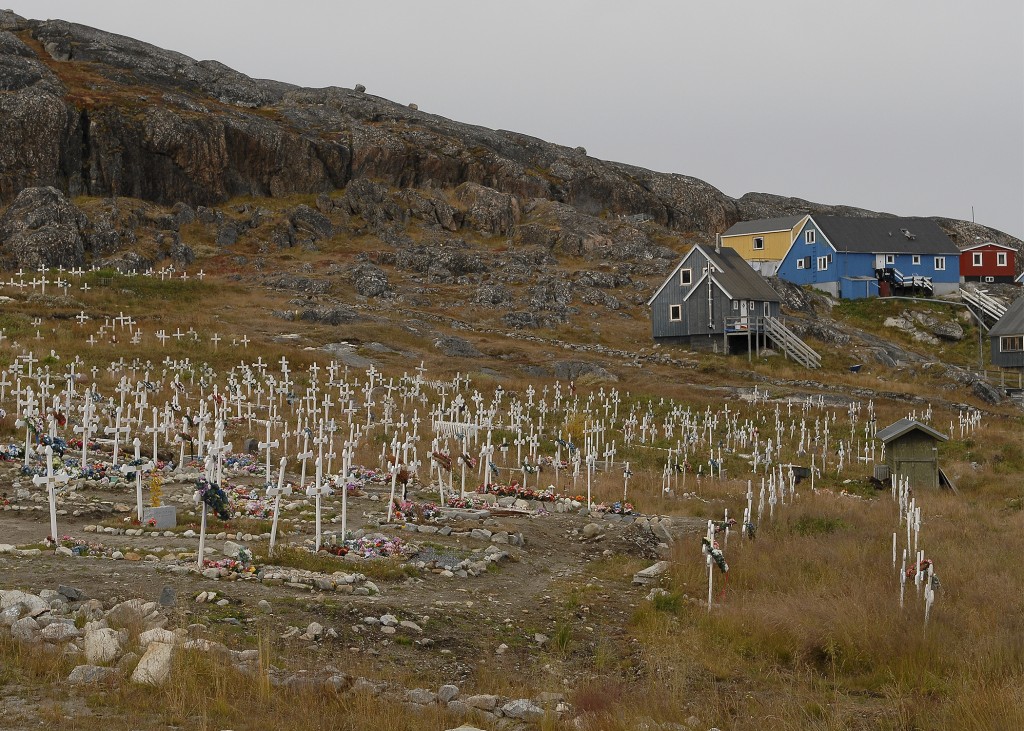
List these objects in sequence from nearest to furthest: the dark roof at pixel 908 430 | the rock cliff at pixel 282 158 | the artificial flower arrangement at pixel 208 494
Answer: the artificial flower arrangement at pixel 208 494
the dark roof at pixel 908 430
the rock cliff at pixel 282 158

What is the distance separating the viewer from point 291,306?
6494 cm

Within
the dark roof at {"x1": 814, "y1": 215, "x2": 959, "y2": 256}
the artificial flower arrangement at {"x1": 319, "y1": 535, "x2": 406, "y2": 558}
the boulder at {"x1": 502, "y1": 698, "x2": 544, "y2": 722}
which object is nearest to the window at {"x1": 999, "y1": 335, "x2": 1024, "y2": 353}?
the dark roof at {"x1": 814, "y1": 215, "x2": 959, "y2": 256}

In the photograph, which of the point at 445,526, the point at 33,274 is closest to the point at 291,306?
the point at 33,274

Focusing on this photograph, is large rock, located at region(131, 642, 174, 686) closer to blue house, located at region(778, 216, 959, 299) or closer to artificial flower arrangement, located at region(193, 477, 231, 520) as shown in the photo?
artificial flower arrangement, located at region(193, 477, 231, 520)

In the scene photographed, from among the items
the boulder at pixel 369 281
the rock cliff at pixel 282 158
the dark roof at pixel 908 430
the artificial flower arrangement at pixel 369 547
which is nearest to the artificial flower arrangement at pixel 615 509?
the artificial flower arrangement at pixel 369 547

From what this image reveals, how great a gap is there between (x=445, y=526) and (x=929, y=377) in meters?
47.9

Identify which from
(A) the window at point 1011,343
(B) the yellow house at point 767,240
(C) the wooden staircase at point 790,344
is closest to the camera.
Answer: (C) the wooden staircase at point 790,344

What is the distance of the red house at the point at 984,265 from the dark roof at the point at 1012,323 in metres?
26.1

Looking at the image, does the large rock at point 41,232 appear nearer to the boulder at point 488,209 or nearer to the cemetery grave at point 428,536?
the boulder at point 488,209

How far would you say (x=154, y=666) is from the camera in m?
8.94

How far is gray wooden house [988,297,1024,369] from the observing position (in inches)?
2611

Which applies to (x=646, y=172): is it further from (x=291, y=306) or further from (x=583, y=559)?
(x=583, y=559)

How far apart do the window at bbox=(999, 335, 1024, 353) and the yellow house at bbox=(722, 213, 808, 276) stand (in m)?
24.7

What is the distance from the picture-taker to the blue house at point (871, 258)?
8388cm
